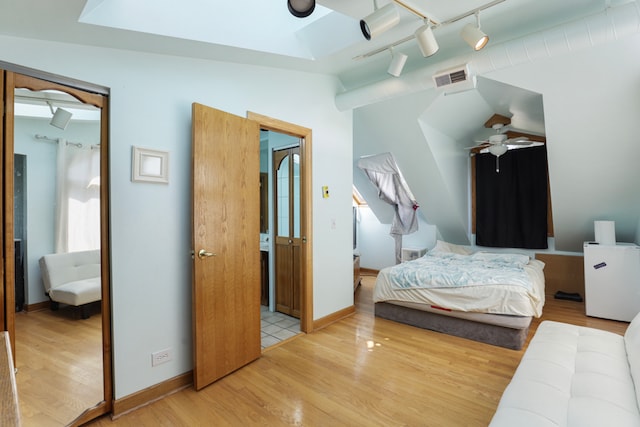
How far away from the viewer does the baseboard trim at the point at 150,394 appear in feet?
6.54

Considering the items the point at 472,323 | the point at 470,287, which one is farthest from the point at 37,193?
the point at 472,323

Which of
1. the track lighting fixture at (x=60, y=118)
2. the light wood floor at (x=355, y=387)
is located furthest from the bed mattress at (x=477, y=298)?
the track lighting fixture at (x=60, y=118)

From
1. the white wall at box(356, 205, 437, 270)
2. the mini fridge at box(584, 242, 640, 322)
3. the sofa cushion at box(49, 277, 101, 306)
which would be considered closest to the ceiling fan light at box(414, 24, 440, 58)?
the sofa cushion at box(49, 277, 101, 306)

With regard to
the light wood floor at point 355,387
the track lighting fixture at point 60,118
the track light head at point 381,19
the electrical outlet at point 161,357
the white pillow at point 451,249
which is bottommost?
the light wood floor at point 355,387

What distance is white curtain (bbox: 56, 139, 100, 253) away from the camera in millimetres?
1845

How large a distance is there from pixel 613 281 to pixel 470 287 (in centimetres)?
197

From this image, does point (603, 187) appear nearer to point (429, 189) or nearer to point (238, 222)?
point (429, 189)

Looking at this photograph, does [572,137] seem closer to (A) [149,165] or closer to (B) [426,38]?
(B) [426,38]

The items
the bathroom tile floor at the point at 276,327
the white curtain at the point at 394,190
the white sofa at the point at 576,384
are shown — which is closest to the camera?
the white sofa at the point at 576,384

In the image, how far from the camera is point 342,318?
12.2 ft

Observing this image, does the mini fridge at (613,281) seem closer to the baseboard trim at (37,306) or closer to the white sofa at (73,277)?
the white sofa at (73,277)

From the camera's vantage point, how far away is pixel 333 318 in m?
3.60

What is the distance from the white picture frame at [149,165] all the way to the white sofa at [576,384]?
2268mm

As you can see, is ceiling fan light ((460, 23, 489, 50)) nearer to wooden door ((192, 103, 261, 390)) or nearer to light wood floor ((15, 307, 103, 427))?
wooden door ((192, 103, 261, 390))
